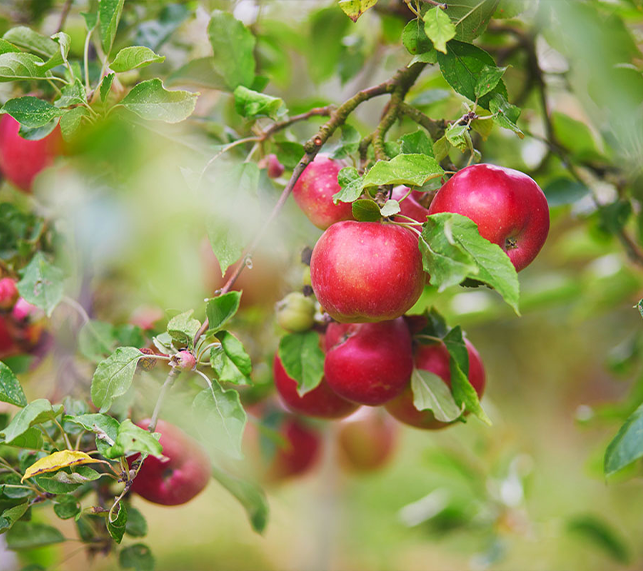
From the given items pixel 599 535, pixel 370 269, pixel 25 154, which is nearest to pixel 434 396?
pixel 370 269

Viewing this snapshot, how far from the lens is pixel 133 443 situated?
28 cm

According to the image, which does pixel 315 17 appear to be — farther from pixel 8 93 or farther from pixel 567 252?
pixel 567 252

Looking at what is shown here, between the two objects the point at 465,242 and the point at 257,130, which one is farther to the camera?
the point at 257,130

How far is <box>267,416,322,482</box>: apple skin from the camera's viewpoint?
741 millimetres

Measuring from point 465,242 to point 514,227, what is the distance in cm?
6

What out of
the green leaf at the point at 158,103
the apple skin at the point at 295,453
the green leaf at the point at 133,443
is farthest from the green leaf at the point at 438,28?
the apple skin at the point at 295,453

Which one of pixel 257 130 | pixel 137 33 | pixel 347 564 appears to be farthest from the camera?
pixel 347 564

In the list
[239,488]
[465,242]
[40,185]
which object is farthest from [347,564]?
[465,242]

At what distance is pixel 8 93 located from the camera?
56 centimetres

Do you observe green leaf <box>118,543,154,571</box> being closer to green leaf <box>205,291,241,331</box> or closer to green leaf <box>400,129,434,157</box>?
green leaf <box>205,291,241,331</box>

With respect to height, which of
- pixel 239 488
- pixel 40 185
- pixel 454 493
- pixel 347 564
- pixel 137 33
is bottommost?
pixel 347 564

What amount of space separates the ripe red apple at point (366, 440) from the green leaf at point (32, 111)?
2.06 feet

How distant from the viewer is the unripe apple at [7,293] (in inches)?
20.5

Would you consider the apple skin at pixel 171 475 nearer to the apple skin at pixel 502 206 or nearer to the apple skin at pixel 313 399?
the apple skin at pixel 313 399
